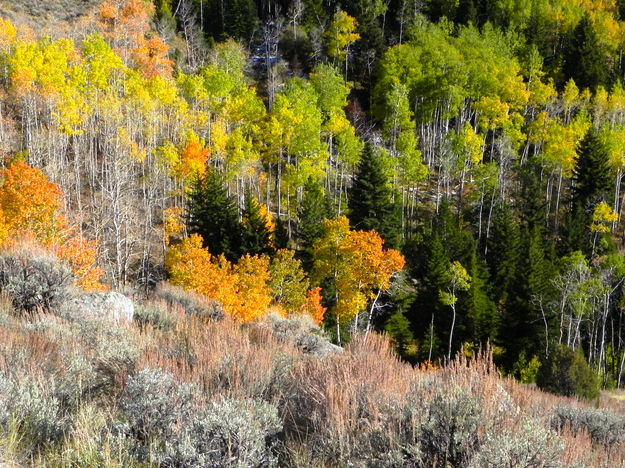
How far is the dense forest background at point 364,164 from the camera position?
3316 cm

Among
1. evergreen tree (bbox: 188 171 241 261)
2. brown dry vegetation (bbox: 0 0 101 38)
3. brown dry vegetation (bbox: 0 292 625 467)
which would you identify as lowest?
evergreen tree (bbox: 188 171 241 261)

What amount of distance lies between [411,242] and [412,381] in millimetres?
35417

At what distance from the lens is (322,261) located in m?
29.1

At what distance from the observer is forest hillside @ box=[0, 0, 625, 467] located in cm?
408

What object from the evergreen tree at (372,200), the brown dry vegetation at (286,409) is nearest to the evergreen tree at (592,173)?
the evergreen tree at (372,200)

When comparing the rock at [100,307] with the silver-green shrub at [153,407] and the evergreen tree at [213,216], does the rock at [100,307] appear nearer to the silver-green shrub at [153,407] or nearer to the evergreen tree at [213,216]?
the silver-green shrub at [153,407]

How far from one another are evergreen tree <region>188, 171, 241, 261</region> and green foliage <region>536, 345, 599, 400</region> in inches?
784

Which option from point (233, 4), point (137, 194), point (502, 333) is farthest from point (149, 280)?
point (233, 4)

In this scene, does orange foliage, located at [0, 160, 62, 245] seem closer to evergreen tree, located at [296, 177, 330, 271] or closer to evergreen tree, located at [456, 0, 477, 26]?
evergreen tree, located at [296, 177, 330, 271]

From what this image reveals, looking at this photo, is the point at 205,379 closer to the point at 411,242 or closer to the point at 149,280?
the point at 149,280

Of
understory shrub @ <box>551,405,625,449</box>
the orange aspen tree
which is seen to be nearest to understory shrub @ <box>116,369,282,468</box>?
understory shrub @ <box>551,405,625,449</box>

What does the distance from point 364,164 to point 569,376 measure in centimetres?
2005

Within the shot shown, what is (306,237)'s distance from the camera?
33562 mm

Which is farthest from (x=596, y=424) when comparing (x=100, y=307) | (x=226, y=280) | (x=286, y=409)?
(x=226, y=280)
